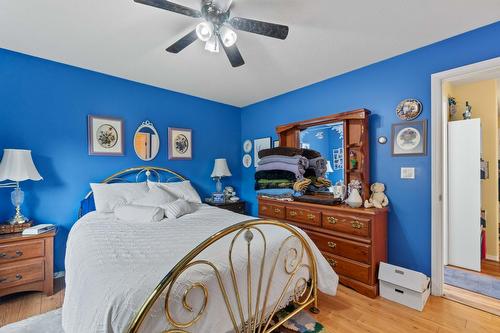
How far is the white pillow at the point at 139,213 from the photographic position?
2.24m

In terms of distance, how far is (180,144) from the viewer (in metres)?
3.57

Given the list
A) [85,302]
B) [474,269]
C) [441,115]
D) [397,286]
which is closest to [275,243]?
[85,302]

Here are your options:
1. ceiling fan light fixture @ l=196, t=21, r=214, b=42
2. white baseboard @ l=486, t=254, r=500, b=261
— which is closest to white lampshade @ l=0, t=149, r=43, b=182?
ceiling fan light fixture @ l=196, t=21, r=214, b=42

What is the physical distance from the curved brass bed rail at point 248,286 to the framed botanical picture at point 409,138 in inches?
61.7

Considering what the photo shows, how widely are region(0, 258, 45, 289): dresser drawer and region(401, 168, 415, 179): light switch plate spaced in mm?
3775

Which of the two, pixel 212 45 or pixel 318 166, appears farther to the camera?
pixel 318 166

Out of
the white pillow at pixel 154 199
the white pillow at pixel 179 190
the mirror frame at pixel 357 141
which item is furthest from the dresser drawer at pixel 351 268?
the white pillow at pixel 154 199

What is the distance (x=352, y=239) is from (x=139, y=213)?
221 cm

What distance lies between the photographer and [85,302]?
1020 mm

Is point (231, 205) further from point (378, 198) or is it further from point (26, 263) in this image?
point (26, 263)

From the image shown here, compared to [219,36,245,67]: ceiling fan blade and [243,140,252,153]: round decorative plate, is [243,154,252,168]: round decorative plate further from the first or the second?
[219,36,245,67]: ceiling fan blade

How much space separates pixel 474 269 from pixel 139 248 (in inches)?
150

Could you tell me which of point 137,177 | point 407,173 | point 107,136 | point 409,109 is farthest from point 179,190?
point 409,109

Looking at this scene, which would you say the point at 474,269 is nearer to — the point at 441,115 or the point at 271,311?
the point at 441,115
